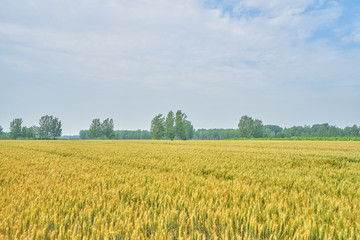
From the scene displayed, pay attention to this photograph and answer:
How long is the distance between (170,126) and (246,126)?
49.7 m

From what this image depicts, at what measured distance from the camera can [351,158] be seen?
12.9 m

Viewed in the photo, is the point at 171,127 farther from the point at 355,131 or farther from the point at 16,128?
the point at 355,131

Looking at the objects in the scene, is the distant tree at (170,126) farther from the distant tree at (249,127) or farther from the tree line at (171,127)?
the distant tree at (249,127)

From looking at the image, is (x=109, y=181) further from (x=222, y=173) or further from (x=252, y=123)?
(x=252, y=123)

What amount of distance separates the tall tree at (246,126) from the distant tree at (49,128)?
99205 millimetres

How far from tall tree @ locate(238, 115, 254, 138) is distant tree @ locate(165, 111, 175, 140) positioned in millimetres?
46806

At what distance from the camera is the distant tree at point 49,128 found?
12269 cm

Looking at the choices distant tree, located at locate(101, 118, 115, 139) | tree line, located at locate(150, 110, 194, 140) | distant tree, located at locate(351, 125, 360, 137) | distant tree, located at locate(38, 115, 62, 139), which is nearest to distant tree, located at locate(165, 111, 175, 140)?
tree line, located at locate(150, 110, 194, 140)

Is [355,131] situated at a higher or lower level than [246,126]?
lower

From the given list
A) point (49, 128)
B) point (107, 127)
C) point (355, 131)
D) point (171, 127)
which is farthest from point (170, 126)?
point (355, 131)

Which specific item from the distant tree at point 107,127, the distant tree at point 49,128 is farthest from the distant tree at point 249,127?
the distant tree at point 49,128

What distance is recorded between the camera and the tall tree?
116275 millimetres

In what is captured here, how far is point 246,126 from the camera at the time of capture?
384 feet

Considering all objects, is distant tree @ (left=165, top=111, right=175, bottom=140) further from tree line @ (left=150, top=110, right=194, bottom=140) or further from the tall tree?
the tall tree
